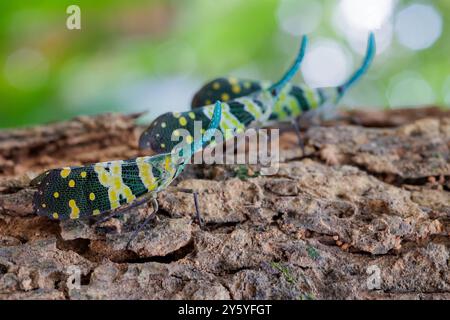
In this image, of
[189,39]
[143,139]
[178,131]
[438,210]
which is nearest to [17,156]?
[143,139]

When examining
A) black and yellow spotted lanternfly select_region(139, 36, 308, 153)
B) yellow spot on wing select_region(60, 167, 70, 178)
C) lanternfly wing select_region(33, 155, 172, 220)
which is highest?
black and yellow spotted lanternfly select_region(139, 36, 308, 153)

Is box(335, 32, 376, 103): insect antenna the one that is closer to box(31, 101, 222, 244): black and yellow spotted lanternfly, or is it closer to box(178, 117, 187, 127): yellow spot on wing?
box(178, 117, 187, 127): yellow spot on wing

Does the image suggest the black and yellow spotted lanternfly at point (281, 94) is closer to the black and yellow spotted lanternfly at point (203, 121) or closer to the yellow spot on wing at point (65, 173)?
the black and yellow spotted lanternfly at point (203, 121)

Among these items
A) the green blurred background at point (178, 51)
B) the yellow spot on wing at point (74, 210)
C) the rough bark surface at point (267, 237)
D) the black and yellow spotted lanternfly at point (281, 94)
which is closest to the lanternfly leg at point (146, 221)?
the rough bark surface at point (267, 237)

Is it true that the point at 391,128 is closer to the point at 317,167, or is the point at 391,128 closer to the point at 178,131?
the point at 317,167

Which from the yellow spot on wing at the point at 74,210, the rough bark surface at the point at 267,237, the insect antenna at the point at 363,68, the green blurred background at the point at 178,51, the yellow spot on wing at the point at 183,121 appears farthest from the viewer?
the green blurred background at the point at 178,51

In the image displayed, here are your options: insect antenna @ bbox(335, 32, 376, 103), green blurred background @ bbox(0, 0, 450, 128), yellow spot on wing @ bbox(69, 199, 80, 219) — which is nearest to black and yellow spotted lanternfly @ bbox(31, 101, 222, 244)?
yellow spot on wing @ bbox(69, 199, 80, 219)

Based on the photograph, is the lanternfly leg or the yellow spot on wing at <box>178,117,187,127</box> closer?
the lanternfly leg
